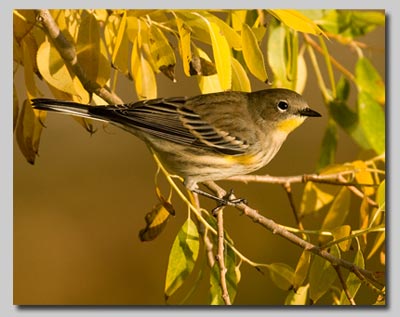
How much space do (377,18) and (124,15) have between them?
0.89m

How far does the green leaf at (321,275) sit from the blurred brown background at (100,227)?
0.59ft

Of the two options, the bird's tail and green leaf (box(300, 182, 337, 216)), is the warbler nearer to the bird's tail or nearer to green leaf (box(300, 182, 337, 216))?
the bird's tail

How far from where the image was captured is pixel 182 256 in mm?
2445

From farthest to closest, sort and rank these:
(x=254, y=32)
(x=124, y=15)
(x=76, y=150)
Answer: (x=76, y=150) → (x=254, y=32) → (x=124, y=15)

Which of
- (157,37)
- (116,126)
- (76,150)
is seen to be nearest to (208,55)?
(157,37)

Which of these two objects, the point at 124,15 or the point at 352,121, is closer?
the point at 124,15

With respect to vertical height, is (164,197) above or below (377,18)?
below

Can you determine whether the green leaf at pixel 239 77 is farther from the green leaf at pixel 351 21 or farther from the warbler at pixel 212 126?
the green leaf at pixel 351 21

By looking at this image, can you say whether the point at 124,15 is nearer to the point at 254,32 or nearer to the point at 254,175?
the point at 254,32

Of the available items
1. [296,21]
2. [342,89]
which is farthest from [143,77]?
[342,89]

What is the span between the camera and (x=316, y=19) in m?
2.61

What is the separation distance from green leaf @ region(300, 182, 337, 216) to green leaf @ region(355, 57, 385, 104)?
369 millimetres

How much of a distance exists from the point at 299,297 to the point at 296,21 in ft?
2.88

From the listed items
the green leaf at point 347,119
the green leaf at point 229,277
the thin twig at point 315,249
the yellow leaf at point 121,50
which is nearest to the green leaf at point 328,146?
the green leaf at point 347,119
